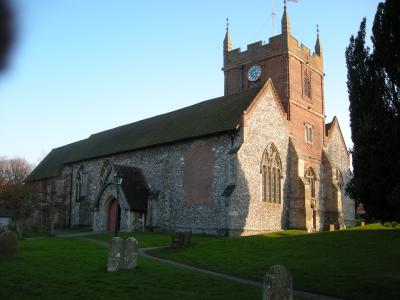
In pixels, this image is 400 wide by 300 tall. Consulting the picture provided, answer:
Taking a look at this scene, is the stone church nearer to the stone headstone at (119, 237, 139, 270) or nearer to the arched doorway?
the arched doorway

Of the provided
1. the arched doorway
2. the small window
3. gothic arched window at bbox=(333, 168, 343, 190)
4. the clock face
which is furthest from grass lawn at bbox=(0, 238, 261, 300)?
the clock face

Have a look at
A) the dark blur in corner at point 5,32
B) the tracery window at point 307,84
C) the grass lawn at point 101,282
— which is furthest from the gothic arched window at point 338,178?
the dark blur in corner at point 5,32

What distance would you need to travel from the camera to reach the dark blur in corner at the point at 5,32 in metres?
0.91

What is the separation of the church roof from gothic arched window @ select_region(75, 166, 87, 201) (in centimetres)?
122

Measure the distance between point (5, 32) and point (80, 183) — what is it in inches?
1758

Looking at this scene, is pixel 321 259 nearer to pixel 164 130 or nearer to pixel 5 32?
pixel 5 32

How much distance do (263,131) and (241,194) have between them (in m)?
5.73

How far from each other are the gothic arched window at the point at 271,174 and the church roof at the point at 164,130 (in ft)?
13.4

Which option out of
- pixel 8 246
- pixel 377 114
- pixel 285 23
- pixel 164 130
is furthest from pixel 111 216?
pixel 377 114

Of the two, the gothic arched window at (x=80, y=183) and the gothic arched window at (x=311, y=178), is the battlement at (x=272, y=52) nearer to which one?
the gothic arched window at (x=311, y=178)

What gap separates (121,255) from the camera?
15555mm

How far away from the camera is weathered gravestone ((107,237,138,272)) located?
1533 centimetres

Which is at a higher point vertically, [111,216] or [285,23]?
[285,23]

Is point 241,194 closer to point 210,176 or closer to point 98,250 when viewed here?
point 210,176
